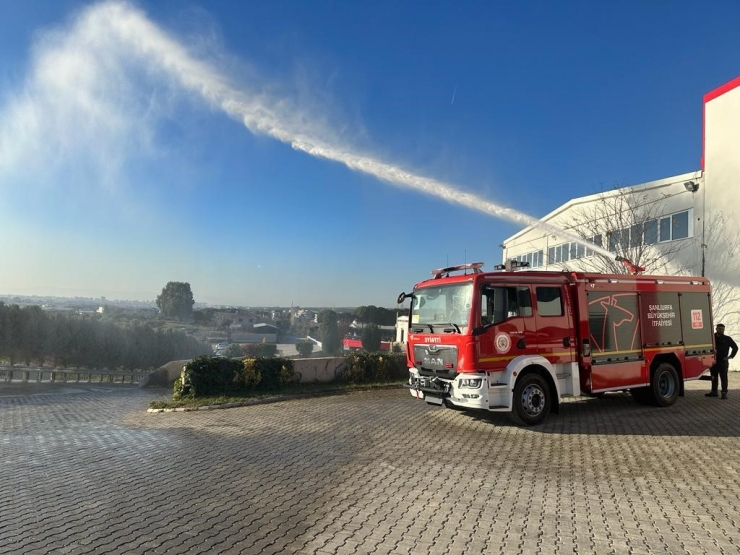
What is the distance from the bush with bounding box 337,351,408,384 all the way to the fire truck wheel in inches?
312

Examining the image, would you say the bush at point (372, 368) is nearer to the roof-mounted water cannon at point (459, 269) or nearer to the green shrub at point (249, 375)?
the green shrub at point (249, 375)

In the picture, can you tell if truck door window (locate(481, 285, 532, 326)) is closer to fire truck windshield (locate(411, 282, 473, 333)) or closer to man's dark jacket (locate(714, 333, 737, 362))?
fire truck windshield (locate(411, 282, 473, 333))

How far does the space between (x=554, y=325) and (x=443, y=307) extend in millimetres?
2140

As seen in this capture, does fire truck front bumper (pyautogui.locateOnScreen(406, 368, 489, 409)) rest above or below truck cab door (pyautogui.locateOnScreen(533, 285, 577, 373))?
below

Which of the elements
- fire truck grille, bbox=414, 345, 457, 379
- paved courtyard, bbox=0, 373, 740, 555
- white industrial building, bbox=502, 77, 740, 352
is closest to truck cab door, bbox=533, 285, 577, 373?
paved courtyard, bbox=0, 373, 740, 555

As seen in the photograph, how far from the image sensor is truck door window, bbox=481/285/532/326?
338 inches

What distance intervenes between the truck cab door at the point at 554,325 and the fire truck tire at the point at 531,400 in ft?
1.71

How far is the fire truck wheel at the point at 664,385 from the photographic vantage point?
10531mm

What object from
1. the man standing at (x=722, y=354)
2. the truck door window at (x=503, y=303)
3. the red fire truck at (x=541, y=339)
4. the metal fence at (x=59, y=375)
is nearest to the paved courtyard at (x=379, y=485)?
the red fire truck at (x=541, y=339)

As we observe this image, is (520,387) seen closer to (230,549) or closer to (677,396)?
(677,396)

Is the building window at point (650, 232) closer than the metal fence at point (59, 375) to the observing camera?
Yes

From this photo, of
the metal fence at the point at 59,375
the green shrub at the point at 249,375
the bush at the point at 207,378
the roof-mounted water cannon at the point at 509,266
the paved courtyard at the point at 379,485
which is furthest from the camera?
the metal fence at the point at 59,375

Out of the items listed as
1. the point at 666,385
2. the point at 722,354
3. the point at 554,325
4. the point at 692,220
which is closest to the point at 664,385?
the point at 666,385

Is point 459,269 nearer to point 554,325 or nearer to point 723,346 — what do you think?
point 554,325
